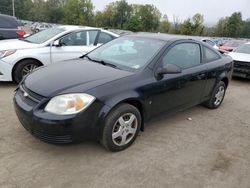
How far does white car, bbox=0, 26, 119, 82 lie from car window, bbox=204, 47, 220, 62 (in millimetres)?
3189

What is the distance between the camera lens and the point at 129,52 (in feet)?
13.6

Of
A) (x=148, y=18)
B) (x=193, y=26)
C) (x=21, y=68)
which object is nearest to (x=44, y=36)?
(x=21, y=68)

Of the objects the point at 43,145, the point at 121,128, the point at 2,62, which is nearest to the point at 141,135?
the point at 121,128

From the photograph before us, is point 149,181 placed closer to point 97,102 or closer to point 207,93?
point 97,102

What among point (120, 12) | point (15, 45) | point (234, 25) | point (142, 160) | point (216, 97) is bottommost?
point (142, 160)

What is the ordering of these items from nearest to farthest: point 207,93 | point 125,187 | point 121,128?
point 125,187 < point 121,128 < point 207,93

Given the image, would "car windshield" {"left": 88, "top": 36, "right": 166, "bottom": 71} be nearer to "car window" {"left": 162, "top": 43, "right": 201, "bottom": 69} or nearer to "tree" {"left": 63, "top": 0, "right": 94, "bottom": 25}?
"car window" {"left": 162, "top": 43, "right": 201, "bottom": 69}

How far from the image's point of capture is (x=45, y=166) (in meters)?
3.09

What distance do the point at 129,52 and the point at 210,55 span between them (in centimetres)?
175

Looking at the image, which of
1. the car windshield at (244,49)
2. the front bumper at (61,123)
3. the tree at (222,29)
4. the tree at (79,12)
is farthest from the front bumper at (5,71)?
the tree at (79,12)

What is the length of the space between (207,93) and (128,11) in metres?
67.5

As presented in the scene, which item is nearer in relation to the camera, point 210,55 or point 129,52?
point 129,52

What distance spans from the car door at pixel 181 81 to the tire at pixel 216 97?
611 millimetres

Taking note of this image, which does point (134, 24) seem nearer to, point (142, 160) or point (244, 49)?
point (244, 49)
